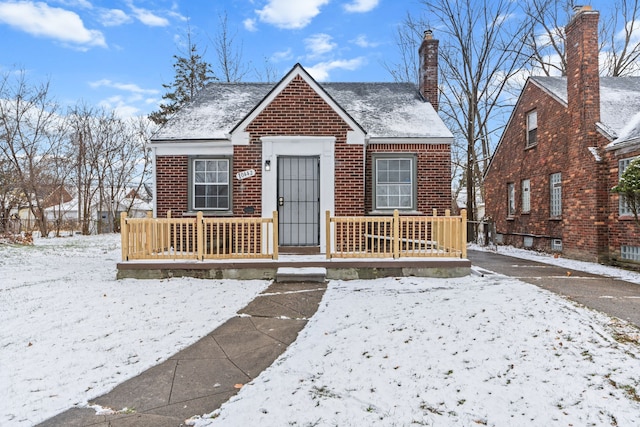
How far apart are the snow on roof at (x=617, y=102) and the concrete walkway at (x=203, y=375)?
9.82 m

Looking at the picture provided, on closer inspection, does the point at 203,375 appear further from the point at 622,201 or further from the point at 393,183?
the point at 622,201

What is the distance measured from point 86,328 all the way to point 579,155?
41.2ft

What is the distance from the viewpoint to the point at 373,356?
3.62 metres

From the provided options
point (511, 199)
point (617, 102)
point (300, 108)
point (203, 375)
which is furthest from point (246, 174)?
point (511, 199)

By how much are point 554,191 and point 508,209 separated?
11.2 feet

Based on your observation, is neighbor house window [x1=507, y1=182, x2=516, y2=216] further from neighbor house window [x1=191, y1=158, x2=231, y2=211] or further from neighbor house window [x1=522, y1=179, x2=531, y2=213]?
neighbor house window [x1=191, y1=158, x2=231, y2=211]

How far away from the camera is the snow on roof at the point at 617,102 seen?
32.5 feet

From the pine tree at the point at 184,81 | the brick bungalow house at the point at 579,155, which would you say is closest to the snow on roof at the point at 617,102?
the brick bungalow house at the point at 579,155

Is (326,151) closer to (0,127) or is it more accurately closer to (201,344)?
(201,344)

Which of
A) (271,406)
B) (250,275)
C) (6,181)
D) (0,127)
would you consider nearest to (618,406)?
(271,406)

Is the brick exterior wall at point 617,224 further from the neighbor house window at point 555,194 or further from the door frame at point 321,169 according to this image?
the door frame at point 321,169

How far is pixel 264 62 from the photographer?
25812mm

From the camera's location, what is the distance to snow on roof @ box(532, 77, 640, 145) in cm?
991

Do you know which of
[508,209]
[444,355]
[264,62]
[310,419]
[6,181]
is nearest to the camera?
[310,419]
